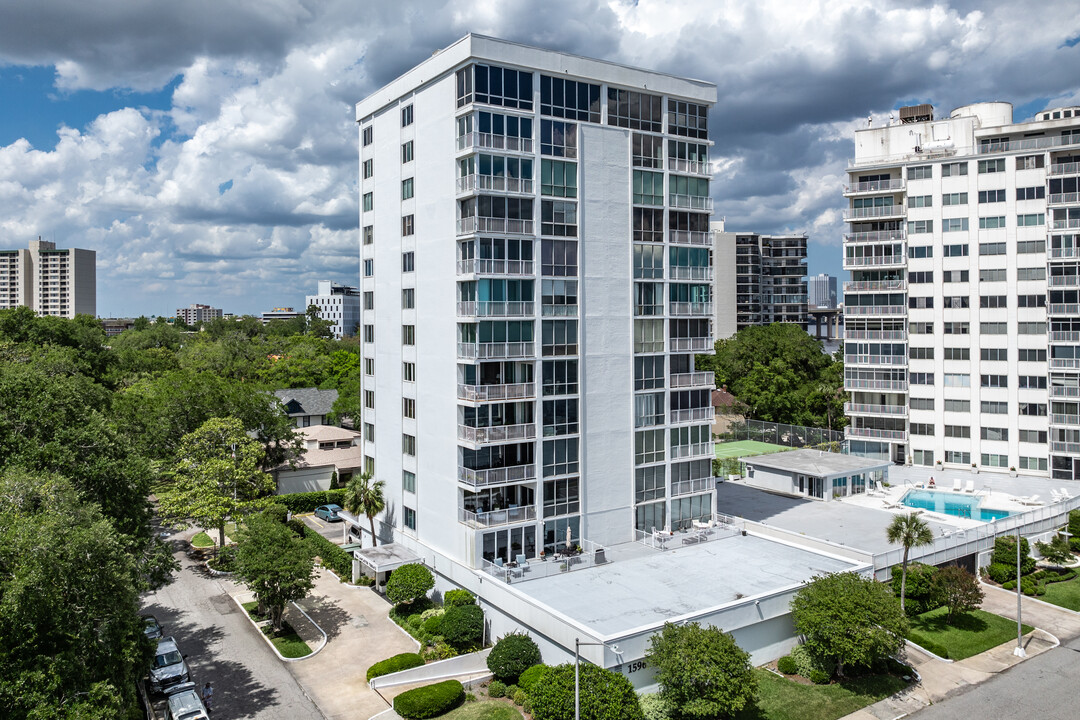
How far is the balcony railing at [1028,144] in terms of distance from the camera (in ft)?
211

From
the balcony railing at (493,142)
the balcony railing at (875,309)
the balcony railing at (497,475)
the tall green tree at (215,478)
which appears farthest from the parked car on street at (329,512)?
the balcony railing at (875,309)

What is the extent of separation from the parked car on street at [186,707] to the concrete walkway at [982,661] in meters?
28.1

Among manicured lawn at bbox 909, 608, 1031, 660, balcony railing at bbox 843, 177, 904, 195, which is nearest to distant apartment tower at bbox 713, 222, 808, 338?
balcony railing at bbox 843, 177, 904, 195

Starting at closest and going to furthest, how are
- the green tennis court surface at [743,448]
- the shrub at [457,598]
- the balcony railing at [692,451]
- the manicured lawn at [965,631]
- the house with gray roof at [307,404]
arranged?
the manicured lawn at [965,631] → the shrub at [457,598] → the balcony railing at [692,451] → the green tennis court surface at [743,448] → the house with gray roof at [307,404]

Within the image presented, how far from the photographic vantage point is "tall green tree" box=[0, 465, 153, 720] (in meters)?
22.8

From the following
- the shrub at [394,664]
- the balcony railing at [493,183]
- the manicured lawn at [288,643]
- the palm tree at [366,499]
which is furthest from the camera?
the palm tree at [366,499]

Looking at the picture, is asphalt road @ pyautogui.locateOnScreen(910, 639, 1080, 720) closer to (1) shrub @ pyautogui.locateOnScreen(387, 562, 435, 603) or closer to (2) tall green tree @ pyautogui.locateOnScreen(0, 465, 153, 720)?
(1) shrub @ pyautogui.locateOnScreen(387, 562, 435, 603)

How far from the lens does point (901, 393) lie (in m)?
71.0

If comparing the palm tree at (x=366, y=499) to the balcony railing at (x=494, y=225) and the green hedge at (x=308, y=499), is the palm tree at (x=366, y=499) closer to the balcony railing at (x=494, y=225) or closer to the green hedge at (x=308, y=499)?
the green hedge at (x=308, y=499)

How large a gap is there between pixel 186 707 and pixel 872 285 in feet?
215

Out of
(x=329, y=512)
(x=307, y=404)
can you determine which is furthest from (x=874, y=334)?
(x=307, y=404)

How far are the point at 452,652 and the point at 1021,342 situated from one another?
188 ft

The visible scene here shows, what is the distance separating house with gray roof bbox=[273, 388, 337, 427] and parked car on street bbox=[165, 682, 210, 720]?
59.6 metres

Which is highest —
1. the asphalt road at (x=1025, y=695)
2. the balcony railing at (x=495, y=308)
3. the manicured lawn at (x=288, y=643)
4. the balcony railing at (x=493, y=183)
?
the balcony railing at (x=493, y=183)
